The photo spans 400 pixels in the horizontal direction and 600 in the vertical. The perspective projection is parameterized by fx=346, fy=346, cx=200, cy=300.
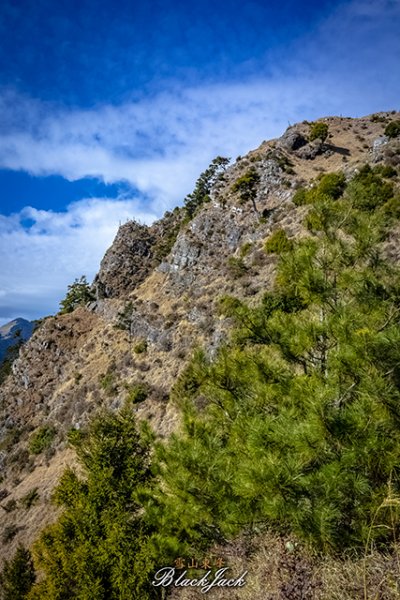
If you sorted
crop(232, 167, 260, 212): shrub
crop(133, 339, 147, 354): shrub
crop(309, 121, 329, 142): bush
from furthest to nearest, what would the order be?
crop(309, 121, 329, 142): bush → crop(232, 167, 260, 212): shrub → crop(133, 339, 147, 354): shrub

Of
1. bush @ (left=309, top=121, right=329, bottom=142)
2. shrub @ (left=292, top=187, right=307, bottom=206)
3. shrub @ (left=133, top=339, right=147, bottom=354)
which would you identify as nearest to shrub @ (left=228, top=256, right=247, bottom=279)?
shrub @ (left=292, top=187, right=307, bottom=206)

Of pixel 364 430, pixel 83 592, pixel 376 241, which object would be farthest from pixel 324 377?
pixel 83 592

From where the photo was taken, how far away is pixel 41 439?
37.6m

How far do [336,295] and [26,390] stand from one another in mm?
48577

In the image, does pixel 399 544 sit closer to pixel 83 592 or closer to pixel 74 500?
pixel 83 592

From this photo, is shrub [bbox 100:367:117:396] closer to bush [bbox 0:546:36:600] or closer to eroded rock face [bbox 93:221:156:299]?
bush [bbox 0:546:36:600]

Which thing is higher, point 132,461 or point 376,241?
point 376,241

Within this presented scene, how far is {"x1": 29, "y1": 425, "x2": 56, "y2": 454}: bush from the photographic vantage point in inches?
1448

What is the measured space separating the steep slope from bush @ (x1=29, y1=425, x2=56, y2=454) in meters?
0.13

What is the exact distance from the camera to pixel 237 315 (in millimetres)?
6738

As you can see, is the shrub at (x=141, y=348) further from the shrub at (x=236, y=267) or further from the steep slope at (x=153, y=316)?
the shrub at (x=236, y=267)

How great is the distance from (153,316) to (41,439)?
58.9ft

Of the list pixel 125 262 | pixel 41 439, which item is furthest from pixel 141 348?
pixel 125 262

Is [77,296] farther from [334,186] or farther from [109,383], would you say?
[334,186]
